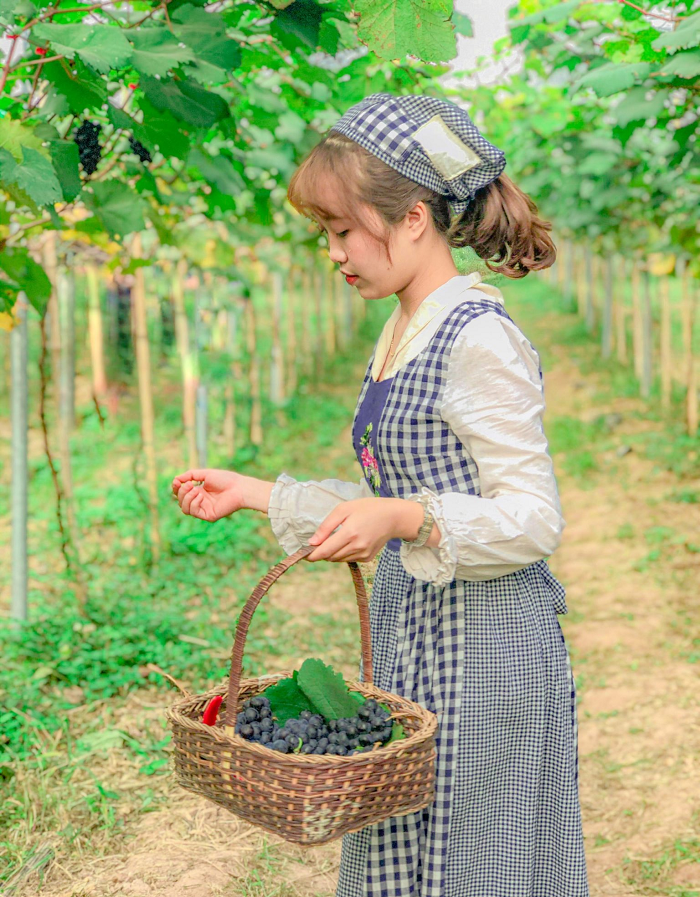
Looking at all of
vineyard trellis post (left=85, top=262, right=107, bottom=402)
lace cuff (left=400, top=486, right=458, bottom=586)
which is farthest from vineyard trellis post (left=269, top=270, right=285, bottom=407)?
lace cuff (left=400, top=486, right=458, bottom=586)

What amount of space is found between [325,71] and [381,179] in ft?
4.03

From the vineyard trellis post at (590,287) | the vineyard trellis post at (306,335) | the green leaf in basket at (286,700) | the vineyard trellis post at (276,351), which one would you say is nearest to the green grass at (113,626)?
the vineyard trellis post at (276,351)

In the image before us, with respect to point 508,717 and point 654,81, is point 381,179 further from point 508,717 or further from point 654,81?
point 654,81

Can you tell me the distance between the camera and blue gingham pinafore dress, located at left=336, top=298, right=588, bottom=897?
59.7 inches

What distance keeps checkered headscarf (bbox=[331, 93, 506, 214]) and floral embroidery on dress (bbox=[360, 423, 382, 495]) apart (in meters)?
0.42

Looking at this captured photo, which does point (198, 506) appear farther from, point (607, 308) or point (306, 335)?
point (607, 308)

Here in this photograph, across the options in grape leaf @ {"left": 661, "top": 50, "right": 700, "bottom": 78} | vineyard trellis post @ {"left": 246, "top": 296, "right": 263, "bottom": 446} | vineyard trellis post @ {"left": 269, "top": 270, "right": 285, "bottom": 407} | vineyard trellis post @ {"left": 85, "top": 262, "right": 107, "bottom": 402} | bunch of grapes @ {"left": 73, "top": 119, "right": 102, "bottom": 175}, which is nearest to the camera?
bunch of grapes @ {"left": 73, "top": 119, "right": 102, "bottom": 175}

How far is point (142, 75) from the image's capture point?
1.77 m

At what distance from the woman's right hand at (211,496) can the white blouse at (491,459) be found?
0.33m

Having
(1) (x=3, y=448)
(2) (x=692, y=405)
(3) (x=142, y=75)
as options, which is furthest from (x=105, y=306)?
(3) (x=142, y=75)

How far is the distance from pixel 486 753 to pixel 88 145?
1.51 metres

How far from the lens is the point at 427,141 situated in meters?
1.49

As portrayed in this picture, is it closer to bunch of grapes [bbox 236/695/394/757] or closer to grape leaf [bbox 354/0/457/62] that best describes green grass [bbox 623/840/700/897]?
bunch of grapes [bbox 236/695/394/757]

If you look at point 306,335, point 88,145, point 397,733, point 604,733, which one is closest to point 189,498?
point 397,733
